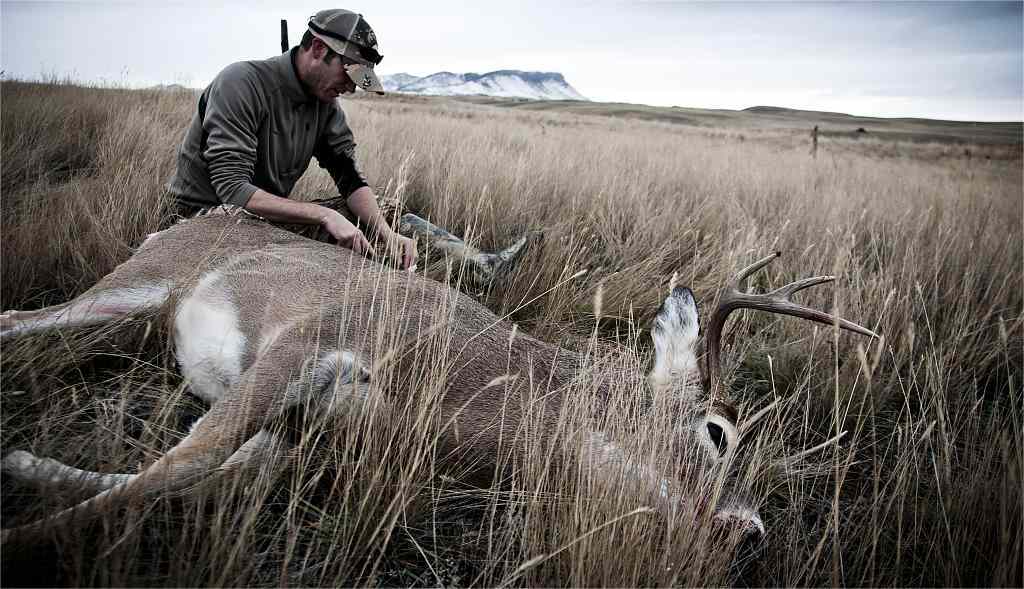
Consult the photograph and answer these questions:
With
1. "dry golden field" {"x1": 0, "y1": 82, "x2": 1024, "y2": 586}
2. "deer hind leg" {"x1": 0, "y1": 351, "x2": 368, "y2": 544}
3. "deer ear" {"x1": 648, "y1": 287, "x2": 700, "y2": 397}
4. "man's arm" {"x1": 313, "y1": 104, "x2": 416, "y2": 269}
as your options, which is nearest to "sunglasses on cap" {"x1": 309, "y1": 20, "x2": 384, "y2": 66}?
"man's arm" {"x1": 313, "y1": 104, "x2": 416, "y2": 269}

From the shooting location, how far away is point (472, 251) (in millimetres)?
3768

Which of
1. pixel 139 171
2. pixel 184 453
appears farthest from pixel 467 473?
pixel 139 171

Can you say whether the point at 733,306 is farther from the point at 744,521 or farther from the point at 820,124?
the point at 820,124

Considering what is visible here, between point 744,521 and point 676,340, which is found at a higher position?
point 676,340

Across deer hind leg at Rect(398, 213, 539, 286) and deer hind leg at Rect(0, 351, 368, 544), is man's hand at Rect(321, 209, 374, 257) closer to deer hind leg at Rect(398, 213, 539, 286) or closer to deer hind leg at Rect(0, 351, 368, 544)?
deer hind leg at Rect(398, 213, 539, 286)

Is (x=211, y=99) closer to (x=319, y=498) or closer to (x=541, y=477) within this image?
(x=319, y=498)

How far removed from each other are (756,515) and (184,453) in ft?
6.03

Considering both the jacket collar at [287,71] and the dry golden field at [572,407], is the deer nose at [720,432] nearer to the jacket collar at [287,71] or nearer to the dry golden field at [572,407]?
the dry golden field at [572,407]

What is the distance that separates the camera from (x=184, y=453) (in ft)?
5.49

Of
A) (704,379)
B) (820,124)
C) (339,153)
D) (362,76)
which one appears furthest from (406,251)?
(820,124)

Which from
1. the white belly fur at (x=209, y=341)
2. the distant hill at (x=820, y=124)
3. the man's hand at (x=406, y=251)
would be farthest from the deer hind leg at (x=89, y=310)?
the distant hill at (x=820, y=124)

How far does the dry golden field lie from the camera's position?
5.16ft

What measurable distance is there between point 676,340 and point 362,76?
7.35ft

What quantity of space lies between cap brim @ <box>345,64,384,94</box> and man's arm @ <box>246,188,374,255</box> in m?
0.76
